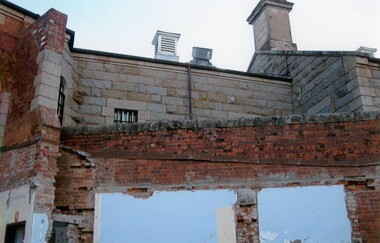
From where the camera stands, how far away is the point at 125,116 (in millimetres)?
12828

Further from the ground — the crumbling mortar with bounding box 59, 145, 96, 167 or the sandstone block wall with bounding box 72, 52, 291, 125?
the sandstone block wall with bounding box 72, 52, 291, 125

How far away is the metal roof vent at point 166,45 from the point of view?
1602 cm

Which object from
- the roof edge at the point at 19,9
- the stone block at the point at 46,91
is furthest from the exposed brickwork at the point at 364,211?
the roof edge at the point at 19,9

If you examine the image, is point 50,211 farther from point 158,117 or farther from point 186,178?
point 158,117

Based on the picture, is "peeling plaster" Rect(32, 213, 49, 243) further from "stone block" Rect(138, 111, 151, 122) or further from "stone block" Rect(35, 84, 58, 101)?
"stone block" Rect(138, 111, 151, 122)

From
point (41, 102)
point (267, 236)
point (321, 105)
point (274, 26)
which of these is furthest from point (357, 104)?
point (41, 102)

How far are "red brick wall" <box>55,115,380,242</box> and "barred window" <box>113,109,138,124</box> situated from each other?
156 inches

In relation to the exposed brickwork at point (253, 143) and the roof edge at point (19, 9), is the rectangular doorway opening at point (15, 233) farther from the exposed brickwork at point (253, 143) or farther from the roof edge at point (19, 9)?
the roof edge at point (19, 9)

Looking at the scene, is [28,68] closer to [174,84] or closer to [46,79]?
[46,79]

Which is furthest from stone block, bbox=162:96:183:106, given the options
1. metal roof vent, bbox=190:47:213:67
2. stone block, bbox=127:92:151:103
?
metal roof vent, bbox=190:47:213:67

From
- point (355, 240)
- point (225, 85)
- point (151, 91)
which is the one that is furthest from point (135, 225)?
point (225, 85)

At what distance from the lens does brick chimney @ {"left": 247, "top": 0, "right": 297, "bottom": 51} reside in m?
16.7

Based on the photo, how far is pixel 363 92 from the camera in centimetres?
1189

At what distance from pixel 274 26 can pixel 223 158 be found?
10.0m
